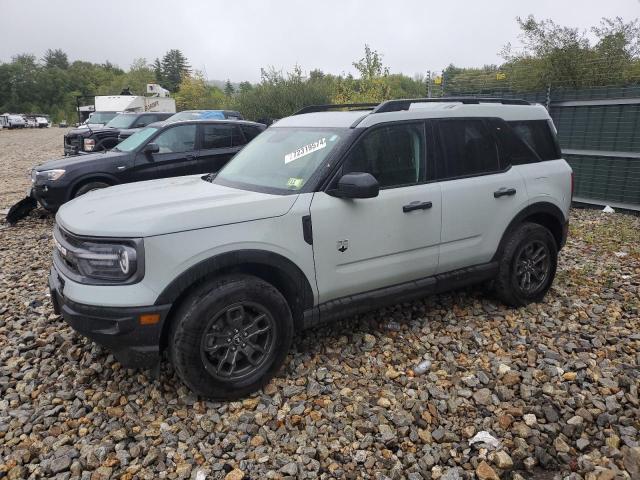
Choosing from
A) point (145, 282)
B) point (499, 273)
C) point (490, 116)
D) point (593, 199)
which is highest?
point (490, 116)

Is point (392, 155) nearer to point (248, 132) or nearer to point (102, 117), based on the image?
point (248, 132)

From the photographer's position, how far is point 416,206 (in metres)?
3.66

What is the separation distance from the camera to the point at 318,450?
275 centimetres

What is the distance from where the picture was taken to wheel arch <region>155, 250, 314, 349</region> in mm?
2861

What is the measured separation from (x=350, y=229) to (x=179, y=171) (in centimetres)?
532

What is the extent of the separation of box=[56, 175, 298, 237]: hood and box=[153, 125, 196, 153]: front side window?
4.55 metres

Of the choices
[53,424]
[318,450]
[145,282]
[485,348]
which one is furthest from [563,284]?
[53,424]

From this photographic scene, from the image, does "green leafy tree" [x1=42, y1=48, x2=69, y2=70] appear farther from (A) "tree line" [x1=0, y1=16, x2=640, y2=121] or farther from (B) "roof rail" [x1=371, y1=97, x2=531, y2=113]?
(B) "roof rail" [x1=371, y1=97, x2=531, y2=113]

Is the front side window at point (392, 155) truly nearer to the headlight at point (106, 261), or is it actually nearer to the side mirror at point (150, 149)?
the headlight at point (106, 261)

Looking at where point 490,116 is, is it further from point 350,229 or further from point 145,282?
point 145,282

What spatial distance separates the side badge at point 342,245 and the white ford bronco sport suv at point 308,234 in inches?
0.4

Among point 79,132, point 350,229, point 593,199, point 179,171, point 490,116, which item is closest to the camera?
point 350,229

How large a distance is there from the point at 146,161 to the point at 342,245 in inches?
214

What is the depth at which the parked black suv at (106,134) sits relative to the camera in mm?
12812
